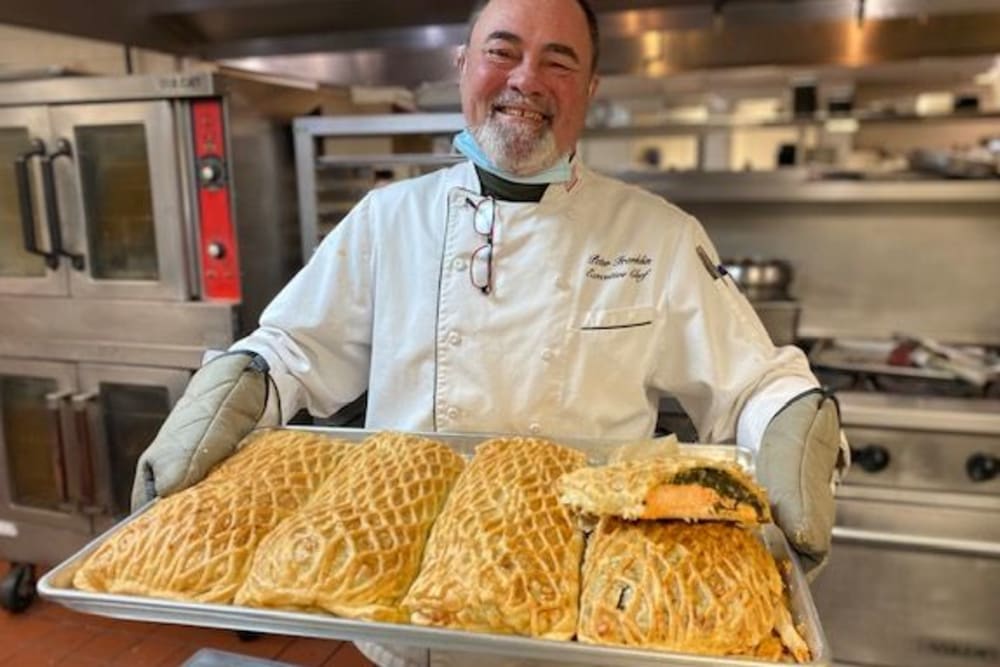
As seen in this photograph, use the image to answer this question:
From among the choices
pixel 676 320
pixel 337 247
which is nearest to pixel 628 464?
pixel 676 320

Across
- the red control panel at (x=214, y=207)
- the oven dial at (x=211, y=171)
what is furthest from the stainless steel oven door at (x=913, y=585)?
the oven dial at (x=211, y=171)

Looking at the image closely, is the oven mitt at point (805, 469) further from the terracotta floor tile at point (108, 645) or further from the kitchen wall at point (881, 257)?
the terracotta floor tile at point (108, 645)

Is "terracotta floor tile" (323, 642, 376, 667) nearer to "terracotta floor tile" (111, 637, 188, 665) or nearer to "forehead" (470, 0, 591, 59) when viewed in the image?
"terracotta floor tile" (111, 637, 188, 665)

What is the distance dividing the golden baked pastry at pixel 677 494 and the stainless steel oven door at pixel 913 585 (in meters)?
1.45

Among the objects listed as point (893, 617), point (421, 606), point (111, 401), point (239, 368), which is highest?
point (239, 368)

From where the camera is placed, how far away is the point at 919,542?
2.05 meters

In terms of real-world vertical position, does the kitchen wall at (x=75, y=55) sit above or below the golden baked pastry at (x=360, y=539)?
above

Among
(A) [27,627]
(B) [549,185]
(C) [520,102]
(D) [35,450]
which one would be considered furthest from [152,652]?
(C) [520,102]

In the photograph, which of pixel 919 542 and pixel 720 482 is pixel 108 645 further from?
pixel 919 542

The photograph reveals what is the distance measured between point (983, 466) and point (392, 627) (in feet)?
6.11

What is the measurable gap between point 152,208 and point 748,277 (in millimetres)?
1953

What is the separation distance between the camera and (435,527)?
3.13 ft

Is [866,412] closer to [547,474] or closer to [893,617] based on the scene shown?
[893,617]

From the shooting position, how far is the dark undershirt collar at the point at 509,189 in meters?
1.44
